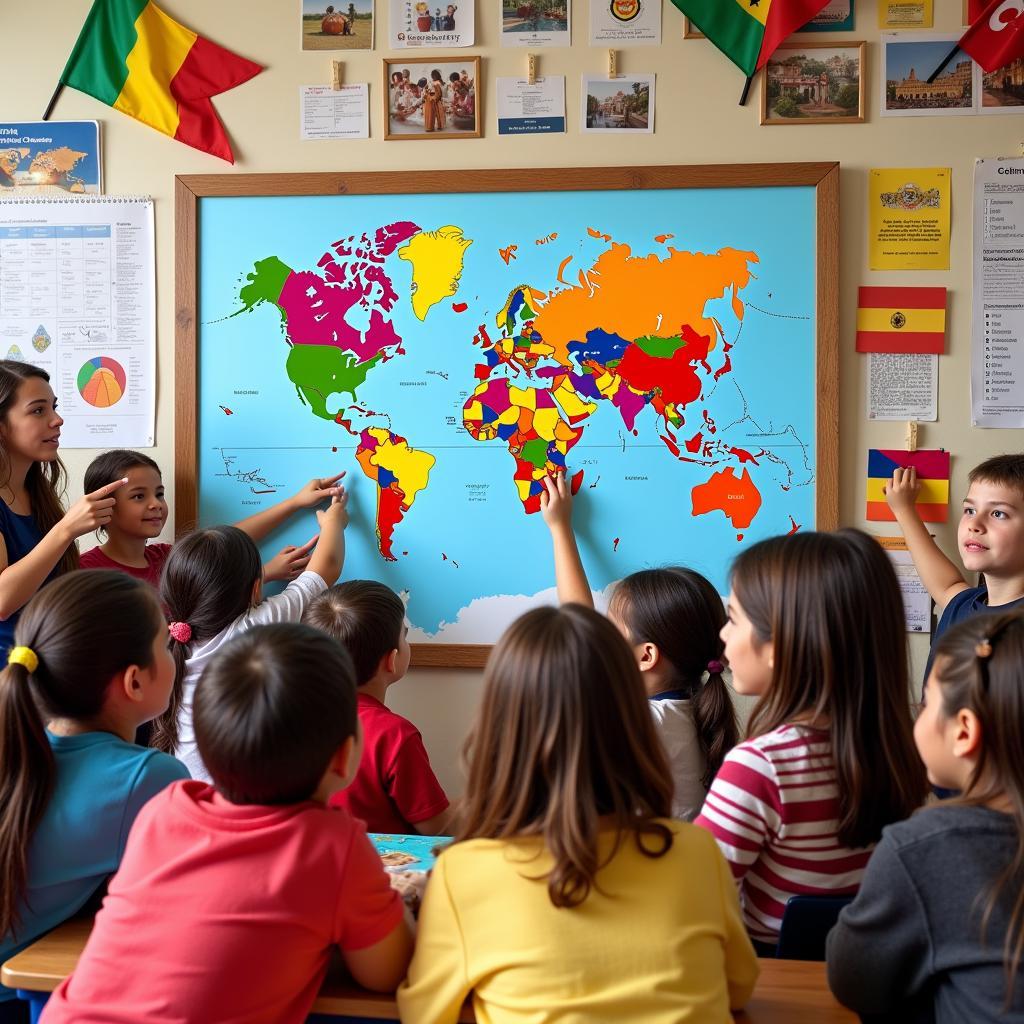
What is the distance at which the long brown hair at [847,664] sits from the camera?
4.78 feet

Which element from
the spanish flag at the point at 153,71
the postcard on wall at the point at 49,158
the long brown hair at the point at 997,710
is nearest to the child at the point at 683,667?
the long brown hair at the point at 997,710

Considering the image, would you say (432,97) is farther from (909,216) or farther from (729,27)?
(909,216)

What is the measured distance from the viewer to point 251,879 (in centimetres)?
118

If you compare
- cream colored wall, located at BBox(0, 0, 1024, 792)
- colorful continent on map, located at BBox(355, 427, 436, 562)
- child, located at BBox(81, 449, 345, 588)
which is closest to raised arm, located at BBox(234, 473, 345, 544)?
child, located at BBox(81, 449, 345, 588)

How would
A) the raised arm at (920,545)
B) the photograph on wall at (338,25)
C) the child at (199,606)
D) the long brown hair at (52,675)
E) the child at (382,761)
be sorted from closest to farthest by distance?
1. the long brown hair at (52,675)
2. the child at (382,761)
3. the child at (199,606)
4. the raised arm at (920,545)
5. the photograph on wall at (338,25)

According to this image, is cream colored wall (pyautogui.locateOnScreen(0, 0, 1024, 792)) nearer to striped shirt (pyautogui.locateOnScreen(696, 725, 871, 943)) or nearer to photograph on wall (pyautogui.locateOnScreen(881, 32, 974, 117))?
photograph on wall (pyautogui.locateOnScreen(881, 32, 974, 117))

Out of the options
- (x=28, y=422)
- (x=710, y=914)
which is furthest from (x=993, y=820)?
(x=28, y=422)

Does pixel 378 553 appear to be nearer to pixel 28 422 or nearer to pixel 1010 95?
pixel 28 422

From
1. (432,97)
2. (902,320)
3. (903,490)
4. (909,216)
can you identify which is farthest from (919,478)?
(432,97)

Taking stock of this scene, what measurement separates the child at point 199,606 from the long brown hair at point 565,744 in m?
1.07

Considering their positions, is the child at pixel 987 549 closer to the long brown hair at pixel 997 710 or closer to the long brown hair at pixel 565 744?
the long brown hair at pixel 997 710

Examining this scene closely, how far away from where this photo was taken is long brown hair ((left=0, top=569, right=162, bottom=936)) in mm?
1398

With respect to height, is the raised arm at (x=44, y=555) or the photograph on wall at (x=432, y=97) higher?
the photograph on wall at (x=432, y=97)

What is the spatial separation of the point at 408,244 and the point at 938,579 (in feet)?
5.57
